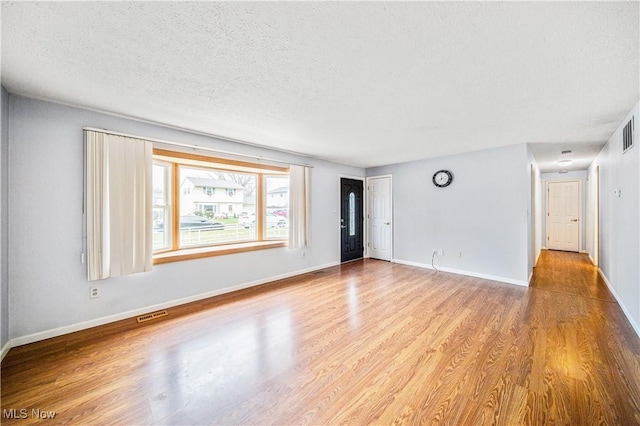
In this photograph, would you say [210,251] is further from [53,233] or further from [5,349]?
[5,349]

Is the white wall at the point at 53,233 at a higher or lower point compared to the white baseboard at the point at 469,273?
higher

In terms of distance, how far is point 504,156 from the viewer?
4215 millimetres

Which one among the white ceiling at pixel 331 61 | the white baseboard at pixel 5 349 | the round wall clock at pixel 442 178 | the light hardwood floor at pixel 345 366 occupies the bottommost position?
the light hardwood floor at pixel 345 366

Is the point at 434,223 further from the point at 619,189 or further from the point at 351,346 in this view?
the point at 351,346

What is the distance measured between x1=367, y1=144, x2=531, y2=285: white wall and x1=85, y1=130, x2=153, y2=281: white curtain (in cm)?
464

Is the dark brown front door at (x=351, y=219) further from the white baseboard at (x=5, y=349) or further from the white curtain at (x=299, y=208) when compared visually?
the white baseboard at (x=5, y=349)

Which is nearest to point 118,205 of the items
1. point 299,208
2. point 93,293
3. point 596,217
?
point 93,293

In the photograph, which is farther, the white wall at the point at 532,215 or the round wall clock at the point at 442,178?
the round wall clock at the point at 442,178

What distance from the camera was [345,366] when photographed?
6.56 ft

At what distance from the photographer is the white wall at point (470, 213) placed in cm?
411

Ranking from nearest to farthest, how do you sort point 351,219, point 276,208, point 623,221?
point 623,221, point 276,208, point 351,219

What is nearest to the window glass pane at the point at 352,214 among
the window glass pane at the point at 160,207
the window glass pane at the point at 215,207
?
the window glass pane at the point at 215,207

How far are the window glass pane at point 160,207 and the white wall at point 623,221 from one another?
17.2 feet

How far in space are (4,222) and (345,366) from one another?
10.2 ft
